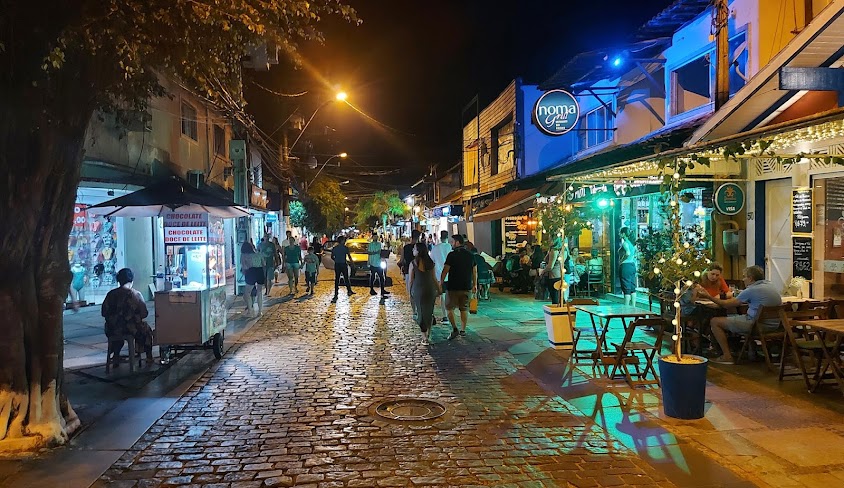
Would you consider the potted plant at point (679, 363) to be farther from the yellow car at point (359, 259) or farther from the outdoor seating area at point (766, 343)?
the yellow car at point (359, 259)

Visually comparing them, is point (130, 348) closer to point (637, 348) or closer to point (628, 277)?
point (637, 348)

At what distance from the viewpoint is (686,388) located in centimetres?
606

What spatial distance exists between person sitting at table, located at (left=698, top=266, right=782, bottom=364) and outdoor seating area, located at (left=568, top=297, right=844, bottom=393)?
80 mm

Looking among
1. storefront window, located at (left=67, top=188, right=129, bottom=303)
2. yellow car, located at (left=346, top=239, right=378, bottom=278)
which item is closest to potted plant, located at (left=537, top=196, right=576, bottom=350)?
yellow car, located at (left=346, top=239, right=378, bottom=278)

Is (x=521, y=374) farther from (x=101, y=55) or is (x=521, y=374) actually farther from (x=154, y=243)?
(x=154, y=243)

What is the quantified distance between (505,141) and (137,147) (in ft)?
47.1

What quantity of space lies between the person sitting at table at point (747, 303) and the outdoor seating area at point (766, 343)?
80 mm

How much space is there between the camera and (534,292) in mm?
17453

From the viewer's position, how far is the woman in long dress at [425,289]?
34.8ft

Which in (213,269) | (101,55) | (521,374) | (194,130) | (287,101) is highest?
(287,101)

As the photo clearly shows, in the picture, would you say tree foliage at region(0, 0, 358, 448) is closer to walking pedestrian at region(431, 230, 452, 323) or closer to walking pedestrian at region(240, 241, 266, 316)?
walking pedestrian at region(431, 230, 452, 323)

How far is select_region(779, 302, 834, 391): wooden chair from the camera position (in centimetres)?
707

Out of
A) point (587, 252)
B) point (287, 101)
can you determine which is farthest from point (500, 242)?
point (287, 101)

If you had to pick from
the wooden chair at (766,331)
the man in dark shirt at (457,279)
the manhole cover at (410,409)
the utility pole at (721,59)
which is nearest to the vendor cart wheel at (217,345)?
the manhole cover at (410,409)
